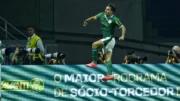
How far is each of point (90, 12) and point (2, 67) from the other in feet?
26.6

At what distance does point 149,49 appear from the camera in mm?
25922

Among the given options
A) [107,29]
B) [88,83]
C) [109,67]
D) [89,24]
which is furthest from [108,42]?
[89,24]

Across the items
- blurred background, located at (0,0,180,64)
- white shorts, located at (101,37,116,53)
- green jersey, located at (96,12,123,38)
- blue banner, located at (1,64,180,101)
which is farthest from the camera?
blurred background, located at (0,0,180,64)

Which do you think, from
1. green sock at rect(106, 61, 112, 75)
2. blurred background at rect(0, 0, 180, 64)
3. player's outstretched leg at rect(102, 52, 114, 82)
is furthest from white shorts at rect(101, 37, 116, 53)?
blurred background at rect(0, 0, 180, 64)

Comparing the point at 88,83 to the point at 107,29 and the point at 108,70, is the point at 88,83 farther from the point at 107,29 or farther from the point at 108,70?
the point at 107,29

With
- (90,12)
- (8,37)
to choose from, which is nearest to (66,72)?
(8,37)

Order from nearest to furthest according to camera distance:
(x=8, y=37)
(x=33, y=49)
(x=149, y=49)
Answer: (x=33, y=49) → (x=8, y=37) → (x=149, y=49)

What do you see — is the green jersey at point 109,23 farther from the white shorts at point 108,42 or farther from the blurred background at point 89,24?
the blurred background at point 89,24

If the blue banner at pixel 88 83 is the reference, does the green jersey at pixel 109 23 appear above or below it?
above

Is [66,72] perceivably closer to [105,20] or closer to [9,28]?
[105,20]

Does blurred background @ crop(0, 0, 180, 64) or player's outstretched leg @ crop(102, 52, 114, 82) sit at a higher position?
blurred background @ crop(0, 0, 180, 64)

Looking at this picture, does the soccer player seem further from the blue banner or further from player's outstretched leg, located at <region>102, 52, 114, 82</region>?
the blue banner

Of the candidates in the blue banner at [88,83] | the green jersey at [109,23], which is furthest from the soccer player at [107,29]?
the blue banner at [88,83]

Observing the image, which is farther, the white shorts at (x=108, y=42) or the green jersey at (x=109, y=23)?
the white shorts at (x=108, y=42)
